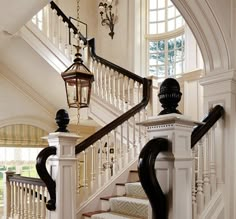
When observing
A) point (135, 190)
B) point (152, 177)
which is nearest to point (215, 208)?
point (152, 177)

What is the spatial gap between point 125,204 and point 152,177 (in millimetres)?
1951

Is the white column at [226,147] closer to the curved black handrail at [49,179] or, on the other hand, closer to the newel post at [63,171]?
the newel post at [63,171]

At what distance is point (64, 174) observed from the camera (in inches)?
128

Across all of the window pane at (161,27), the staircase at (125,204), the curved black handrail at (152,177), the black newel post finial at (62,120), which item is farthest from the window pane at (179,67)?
the curved black handrail at (152,177)

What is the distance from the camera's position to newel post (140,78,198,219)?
6.29 ft

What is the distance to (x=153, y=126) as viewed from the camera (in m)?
2.04

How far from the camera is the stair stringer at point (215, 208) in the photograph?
259 centimetres

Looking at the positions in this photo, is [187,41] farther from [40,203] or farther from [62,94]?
[40,203]

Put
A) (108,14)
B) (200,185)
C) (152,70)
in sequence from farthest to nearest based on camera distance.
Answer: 1. (108,14)
2. (152,70)
3. (200,185)

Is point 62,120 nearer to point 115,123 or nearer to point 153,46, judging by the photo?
point 115,123

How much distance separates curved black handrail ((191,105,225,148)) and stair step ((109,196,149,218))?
1213 mm

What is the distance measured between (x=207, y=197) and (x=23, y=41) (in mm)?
3803

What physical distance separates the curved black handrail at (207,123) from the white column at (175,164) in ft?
1.17

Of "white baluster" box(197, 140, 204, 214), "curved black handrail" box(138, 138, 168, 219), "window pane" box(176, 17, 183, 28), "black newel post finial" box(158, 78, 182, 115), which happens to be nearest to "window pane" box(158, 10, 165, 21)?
"window pane" box(176, 17, 183, 28)
